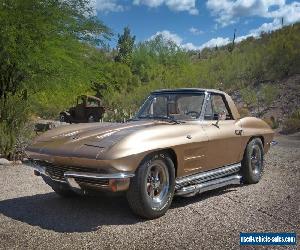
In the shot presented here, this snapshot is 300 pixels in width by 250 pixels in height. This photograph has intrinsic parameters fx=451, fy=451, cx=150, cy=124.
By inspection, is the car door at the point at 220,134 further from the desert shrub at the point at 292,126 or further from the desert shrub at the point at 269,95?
the desert shrub at the point at 269,95

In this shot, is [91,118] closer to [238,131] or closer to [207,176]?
[238,131]

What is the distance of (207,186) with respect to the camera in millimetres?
6031

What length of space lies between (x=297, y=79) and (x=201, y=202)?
25312mm

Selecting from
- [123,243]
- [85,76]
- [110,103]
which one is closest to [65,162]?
[123,243]

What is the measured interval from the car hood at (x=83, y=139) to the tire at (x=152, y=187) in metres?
0.44

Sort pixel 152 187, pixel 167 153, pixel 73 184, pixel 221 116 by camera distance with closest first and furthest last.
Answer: pixel 73 184, pixel 152 187, pixel 167 153, pixel 221 116

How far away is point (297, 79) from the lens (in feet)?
96.4

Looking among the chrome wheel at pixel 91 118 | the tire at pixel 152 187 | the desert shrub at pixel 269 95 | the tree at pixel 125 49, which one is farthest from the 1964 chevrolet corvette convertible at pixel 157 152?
the tree at pixel 125 49

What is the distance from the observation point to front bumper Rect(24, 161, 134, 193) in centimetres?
472

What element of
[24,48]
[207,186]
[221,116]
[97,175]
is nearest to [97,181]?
[97,175]

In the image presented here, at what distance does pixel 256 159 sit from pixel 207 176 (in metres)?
1.79

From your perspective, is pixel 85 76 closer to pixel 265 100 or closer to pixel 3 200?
pixel 3 200

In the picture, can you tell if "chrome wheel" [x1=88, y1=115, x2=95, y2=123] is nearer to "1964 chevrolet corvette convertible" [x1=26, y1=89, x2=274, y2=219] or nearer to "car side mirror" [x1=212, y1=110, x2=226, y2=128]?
"1964 chevrolet corvette convertible" [x1=26, y1=89, x2=274, y2=219]

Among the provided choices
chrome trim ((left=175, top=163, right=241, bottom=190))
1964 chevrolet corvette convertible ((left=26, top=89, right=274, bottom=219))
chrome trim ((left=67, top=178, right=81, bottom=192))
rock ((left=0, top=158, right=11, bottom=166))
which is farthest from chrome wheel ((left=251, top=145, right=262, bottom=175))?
rock ((left=0, top=158, right=11, bottom=166))
